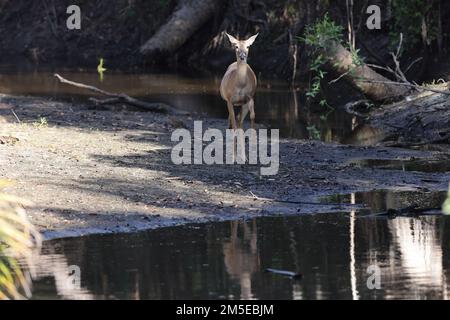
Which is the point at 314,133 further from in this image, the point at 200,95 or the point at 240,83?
the point at 200,95

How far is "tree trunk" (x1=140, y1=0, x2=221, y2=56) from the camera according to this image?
122 feet

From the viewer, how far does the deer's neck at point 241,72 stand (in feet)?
60.4

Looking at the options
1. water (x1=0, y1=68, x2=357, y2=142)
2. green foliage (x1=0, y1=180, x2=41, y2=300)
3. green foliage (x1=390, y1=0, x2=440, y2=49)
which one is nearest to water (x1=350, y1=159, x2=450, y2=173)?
water (x1=0, y1=68, x2=357, y2=142)

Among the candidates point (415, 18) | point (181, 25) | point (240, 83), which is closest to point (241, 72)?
point (240, 83)

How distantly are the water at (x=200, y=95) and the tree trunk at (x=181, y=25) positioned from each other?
1.80 metres

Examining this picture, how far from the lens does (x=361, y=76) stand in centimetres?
2400

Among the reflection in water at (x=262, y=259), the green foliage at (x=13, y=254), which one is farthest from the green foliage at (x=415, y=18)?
the green foliage at (x=13, y=254)

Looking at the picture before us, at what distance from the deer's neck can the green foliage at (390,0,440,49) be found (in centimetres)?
919

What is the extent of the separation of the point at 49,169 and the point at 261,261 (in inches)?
205

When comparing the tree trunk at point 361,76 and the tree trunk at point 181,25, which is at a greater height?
the tree trunk at point 181,25

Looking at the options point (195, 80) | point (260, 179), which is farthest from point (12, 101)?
point (260, 179)

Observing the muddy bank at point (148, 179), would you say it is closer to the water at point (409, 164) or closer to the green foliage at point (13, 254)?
the water at point (409, 164)

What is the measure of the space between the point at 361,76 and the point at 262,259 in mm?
13501

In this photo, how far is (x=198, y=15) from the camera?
1464 inches
